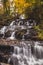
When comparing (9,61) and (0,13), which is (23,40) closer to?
(9,61)

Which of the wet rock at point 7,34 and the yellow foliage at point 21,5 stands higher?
the yellow foliage at point 21,5

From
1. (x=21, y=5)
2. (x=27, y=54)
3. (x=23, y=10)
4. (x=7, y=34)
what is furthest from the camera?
(x=21, y=5)

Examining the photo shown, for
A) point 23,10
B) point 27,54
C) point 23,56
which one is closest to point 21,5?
point 23,10

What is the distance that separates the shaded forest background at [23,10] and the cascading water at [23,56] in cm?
320

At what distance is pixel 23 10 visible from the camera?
27.4 m

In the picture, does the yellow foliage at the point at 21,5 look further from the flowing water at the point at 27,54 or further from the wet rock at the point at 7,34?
the flowing water at the point at 27,54

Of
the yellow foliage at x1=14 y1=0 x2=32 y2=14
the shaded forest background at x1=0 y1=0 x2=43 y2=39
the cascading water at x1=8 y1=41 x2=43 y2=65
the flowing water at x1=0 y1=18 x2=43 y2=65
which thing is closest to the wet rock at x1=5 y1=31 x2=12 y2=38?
the shaded forest background at x1=0 y1=0 x2=43 y2=39

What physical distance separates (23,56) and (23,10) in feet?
37.5

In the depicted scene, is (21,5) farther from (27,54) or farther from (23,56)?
(23,56)

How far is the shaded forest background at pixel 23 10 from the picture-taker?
23.9 meters

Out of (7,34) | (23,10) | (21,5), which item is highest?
(21,5)

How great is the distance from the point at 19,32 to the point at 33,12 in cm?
468

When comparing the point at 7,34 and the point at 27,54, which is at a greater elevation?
the point at 27,54

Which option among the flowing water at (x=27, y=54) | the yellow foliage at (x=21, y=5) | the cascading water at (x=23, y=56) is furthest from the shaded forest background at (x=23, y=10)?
the cascading water at (x=23, y=56)
